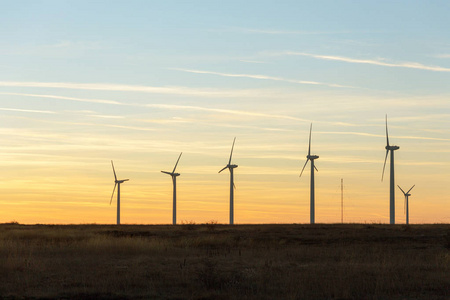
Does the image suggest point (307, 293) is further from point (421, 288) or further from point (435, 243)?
point (435, 243)

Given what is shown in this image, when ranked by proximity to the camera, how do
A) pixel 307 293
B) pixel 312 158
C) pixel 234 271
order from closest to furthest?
pixel 307 293
pixel 234 271
pixel 312 158

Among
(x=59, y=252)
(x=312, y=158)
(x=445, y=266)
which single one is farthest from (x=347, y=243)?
(x=312, y=158)

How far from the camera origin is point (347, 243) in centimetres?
4847

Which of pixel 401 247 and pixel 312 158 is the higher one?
pixel 312 158

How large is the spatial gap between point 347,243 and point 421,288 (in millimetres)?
22568

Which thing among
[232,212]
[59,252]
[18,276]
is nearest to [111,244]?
[59,252]

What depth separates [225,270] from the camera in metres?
30.7

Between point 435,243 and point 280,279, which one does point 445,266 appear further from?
point 435,243

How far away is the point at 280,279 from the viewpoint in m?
27.8

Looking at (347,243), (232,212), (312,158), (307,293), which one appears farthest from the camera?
A: (312,158)

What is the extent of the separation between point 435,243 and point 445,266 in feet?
53.5

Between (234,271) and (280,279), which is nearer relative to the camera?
(280,279)

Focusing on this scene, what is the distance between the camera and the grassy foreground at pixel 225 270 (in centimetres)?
2486

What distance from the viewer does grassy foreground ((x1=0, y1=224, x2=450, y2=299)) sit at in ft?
81.6
